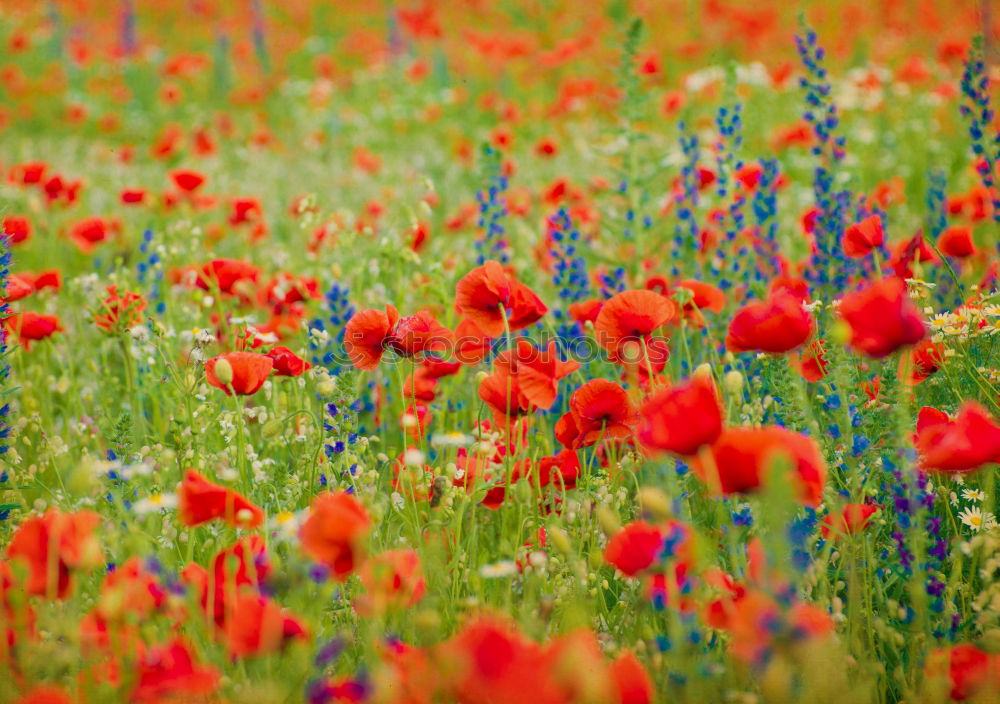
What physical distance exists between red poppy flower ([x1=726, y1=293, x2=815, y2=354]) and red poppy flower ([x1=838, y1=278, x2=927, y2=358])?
92mm

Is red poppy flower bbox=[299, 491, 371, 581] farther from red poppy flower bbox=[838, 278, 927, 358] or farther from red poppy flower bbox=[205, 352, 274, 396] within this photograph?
red poppy flower bbox=[838, 278, 927, 358]

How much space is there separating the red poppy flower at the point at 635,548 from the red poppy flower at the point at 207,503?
0.54 metres

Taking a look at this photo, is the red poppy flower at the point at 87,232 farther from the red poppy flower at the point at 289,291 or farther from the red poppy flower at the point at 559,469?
the red poppy flower at the point at 559,469

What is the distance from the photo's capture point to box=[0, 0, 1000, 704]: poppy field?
123 cm

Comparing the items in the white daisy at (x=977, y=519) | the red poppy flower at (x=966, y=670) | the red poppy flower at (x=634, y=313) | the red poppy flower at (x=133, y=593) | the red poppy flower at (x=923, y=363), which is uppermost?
the red poppy flower at (x=634, y=313)

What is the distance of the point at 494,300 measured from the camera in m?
1.95

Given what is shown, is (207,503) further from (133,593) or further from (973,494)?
(973,494)

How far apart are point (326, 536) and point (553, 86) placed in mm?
8611

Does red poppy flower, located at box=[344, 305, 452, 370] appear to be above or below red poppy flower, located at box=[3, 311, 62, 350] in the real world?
above

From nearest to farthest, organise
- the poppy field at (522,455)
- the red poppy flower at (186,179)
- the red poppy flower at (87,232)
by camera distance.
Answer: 1. the poppy field at (522,455)
2. the red poppy flower at (87,232)
3. the red poppy flower at (186,179)

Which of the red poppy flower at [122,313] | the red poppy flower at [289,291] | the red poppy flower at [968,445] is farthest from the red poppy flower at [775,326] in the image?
the red poppy flower at [122,313]

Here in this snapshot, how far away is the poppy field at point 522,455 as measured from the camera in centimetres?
123

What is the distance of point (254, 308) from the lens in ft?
11.0

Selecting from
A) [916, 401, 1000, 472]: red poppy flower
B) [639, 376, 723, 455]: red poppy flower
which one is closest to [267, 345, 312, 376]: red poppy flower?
[639, 376, 723, 455]: red poppy flower
